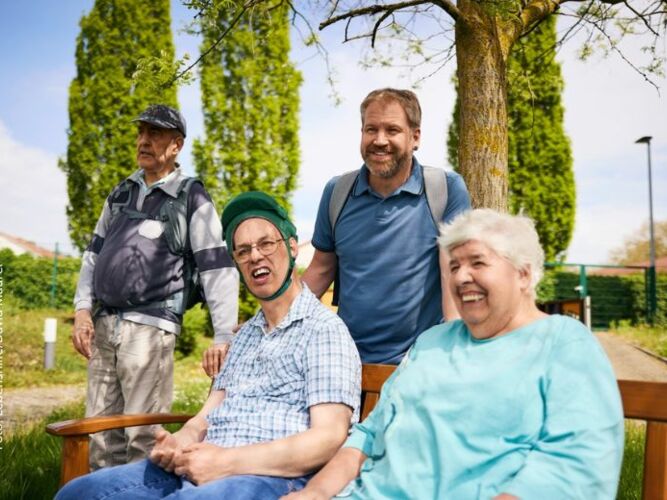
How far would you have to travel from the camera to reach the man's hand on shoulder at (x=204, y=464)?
2.29 m

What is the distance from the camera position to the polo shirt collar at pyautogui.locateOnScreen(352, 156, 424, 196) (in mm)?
2975

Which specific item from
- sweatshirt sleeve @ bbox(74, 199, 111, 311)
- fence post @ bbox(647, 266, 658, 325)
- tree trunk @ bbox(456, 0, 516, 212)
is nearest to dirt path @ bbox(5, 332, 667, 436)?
tree trunk @ bbox(456, 0, 516, 212)

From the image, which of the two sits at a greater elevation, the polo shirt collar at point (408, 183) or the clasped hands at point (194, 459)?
the polo shirt collar at point (408, 183)

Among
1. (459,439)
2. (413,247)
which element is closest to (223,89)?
(413,247)

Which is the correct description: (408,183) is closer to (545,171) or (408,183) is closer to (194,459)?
(194,459)

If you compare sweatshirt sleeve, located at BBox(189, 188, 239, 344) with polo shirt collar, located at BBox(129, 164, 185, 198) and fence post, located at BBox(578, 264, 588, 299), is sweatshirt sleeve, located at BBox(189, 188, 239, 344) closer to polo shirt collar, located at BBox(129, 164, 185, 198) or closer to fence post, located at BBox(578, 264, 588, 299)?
polo shirt collar, located at BBox(129, 164, 185, 198)

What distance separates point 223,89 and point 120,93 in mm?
2958

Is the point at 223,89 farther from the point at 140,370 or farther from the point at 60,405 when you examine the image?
the point at 140,370

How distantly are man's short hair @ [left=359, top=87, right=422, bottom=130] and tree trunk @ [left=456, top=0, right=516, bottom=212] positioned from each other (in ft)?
4.01

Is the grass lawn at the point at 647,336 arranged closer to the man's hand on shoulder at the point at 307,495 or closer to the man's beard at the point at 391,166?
the man's beard at the point at 391,166

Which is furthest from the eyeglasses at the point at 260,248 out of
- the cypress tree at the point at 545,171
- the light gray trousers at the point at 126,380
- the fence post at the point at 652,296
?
the fence post at the point at 652,296

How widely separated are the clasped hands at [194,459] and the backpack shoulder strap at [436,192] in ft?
4.22

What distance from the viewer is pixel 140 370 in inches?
146

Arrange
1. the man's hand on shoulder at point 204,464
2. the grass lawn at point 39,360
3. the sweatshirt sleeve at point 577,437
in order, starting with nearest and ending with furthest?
the sweatshirt sleeve at point 577,437, the man's hand on shoulder at point 204,464, the grass lawn at point 39,360
